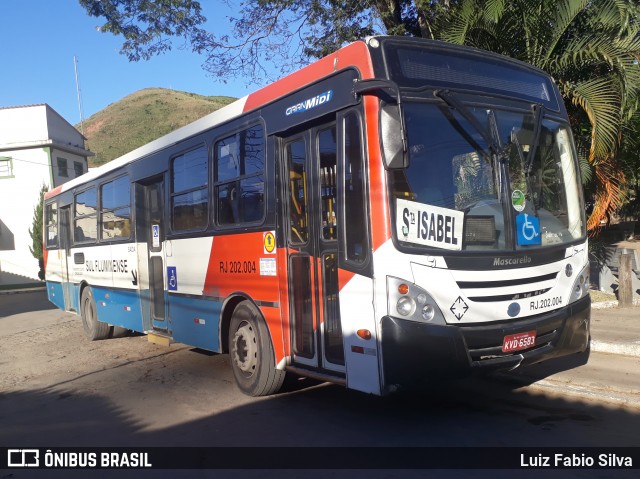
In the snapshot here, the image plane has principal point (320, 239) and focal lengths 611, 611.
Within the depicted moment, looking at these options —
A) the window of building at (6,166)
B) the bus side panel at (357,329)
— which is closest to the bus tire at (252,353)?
the bus side panel at (357,329)

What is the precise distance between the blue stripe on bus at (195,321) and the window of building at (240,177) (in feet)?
3.68

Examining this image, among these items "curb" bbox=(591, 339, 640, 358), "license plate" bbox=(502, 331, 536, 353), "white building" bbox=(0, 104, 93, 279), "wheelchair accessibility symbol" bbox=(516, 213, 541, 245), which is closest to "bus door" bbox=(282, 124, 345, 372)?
"license plate" bbox=(502, 331, 536, 353)

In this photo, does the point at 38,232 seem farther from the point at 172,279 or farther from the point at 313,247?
the point at 313,247

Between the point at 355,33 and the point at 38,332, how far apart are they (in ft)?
32.2

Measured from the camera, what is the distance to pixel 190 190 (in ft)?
26.3

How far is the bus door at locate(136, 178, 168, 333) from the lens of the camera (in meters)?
9.09

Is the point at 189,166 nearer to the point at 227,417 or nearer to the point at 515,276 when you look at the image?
the point at 227,417

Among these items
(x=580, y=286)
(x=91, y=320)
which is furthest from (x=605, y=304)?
(x=91, y=320)

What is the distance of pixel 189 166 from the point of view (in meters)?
8.12

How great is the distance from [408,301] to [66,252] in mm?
10501

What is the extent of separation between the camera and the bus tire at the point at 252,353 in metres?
6.48

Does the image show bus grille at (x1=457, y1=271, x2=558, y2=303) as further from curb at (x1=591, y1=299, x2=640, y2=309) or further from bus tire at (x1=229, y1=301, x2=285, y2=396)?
curb at (x1=591, y1=299, x2=640, y2=309)

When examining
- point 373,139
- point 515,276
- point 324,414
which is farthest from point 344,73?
point 324,414

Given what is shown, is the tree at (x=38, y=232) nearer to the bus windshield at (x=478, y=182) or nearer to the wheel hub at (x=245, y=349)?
the wheel hub at (x=245, y=349)
